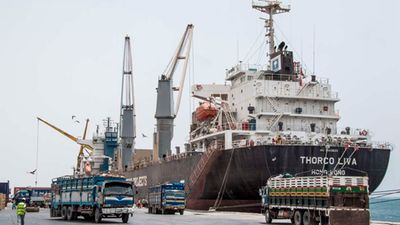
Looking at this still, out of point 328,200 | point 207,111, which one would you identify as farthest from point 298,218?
point 207,111

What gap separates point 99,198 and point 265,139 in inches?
509

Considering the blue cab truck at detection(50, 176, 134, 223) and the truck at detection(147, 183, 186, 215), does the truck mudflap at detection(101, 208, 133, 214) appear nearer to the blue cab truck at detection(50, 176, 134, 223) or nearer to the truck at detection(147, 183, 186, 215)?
the blue cab truck at detection(50, 176, 134, 223)

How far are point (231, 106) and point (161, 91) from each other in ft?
45.5

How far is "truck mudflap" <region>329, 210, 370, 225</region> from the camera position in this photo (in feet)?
76.0

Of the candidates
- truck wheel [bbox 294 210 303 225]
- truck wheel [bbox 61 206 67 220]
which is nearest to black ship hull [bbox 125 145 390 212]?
truck wheel [bbox 294 210 303 225]

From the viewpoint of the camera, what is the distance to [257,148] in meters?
36.2

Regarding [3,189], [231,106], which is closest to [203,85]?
[231,106]

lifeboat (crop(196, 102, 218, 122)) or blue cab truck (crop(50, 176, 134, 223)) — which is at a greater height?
lifeboat (crop(196, 102, 218, 122))

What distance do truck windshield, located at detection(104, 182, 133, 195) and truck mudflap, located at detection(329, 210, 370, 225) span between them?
10174 mm

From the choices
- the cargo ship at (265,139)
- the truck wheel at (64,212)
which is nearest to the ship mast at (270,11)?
the cargo ship at (265,139)

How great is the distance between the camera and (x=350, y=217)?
2333cm

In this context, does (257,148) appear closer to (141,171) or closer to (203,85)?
(203,85)

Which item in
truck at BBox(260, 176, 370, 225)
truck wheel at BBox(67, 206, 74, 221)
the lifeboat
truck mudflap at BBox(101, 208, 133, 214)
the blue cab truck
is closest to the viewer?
truck at BBox(260, 176, 370, 225)

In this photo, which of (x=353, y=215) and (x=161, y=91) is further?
(x=161, y=91)
